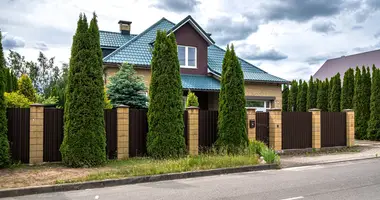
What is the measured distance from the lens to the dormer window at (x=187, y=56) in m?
21.4

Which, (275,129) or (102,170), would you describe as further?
(275,129)

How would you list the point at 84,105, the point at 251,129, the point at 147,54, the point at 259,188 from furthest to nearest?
the point at 147,54
the point at 251,129
the point at 84,105
the point at 259,188

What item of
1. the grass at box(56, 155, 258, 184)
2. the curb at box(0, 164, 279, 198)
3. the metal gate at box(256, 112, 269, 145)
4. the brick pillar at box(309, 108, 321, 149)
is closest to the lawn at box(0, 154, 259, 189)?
the grass at box(56, 155, 258, 184)

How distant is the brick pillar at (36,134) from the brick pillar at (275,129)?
855 centimetres

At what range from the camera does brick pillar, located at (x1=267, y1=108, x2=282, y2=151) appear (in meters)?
14.7

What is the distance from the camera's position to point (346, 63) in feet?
141

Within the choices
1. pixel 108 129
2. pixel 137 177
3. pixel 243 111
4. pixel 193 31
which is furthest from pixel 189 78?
pixel 137 177

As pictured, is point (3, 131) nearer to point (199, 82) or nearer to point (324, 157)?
point (324, 157)

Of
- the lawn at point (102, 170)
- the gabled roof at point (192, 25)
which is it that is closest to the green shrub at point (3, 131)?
the lawn at point (102, 170)

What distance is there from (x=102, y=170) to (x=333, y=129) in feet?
36.4

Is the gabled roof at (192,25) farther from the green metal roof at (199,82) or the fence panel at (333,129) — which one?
the fence panel at (333,129)

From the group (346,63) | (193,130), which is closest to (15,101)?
(193,130)

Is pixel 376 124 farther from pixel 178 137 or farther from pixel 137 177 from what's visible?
pixel 137 177

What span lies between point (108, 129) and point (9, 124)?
2.94m
